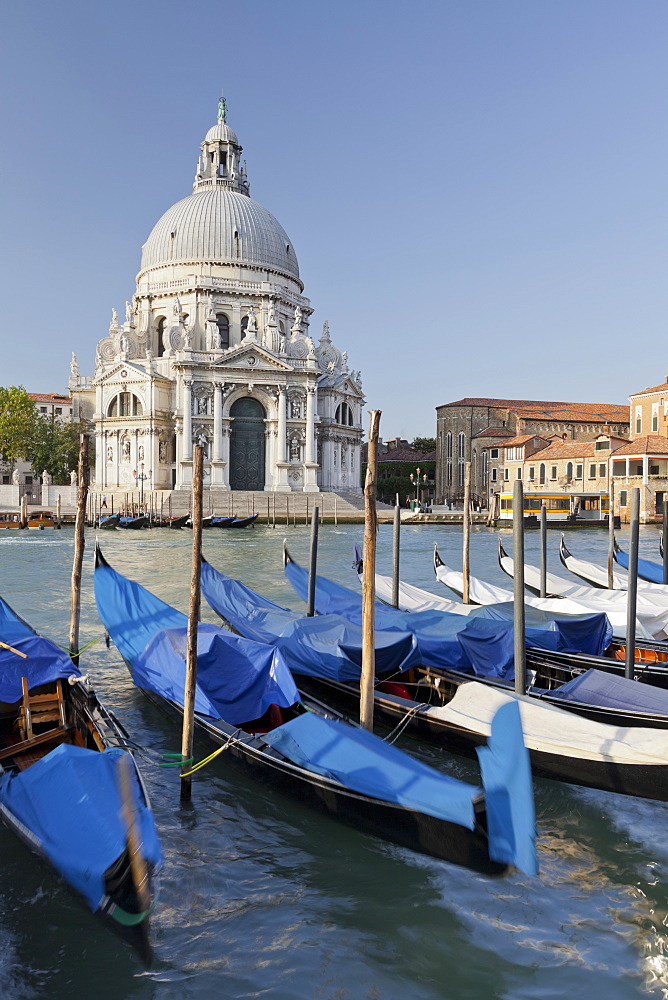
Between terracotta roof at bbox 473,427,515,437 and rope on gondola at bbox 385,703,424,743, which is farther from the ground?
terracotta roof at bbox 473,427,515,437

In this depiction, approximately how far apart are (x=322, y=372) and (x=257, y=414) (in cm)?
466

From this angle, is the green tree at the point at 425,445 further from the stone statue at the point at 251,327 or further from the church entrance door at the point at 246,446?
the church entrance door at the point at 246,446

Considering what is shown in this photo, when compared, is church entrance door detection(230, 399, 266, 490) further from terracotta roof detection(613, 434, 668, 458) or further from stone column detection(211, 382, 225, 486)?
terracotta roof detection(613, 434, 668, 458)

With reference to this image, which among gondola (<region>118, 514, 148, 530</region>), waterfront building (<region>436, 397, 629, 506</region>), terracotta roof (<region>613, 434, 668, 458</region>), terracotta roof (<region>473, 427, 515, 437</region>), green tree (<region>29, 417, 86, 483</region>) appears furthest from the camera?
terracotta roof (<region>473, 427, 515, 437</region>)

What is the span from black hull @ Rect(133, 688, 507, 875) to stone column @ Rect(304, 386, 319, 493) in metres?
31.3

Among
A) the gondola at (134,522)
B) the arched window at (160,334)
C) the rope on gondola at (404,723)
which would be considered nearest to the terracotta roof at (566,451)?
the gondola at (134,522)

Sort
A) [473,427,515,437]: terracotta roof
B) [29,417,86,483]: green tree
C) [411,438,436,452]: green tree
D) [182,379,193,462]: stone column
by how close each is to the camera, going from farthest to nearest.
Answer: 1. [411,438,436,452]: green tree
2. [473,427,515,437]: terracotta roof
3. [29,417,86,483]: green tree
4. [182,379,193,462]: stone column

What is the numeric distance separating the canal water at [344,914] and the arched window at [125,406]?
33.1 m

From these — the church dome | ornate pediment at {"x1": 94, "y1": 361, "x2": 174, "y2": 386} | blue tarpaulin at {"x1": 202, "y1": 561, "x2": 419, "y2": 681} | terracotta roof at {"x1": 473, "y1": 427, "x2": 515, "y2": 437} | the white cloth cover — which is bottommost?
the white cloth cover

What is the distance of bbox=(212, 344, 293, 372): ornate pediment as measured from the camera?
35.8 metres

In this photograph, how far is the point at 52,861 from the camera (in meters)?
3.46

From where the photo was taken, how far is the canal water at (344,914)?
3.30m

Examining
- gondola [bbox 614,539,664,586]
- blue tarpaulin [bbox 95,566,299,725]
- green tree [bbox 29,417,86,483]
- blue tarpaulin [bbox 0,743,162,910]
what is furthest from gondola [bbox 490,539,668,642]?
green tree [bbox 29,417,86,483]

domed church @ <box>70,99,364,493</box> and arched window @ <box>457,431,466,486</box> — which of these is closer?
domed church @ <box>70,99,364,493</box>
